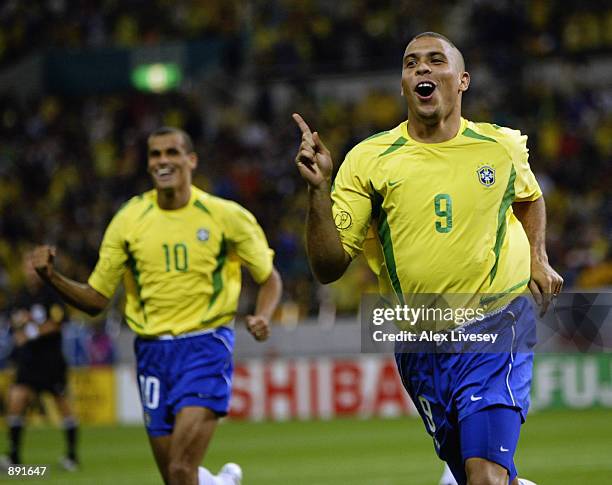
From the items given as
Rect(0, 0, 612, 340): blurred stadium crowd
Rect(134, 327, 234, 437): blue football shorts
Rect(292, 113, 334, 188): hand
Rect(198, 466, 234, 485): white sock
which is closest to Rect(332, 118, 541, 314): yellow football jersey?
Rect(292, 113, 334, 188): hand

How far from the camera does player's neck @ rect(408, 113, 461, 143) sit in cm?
662

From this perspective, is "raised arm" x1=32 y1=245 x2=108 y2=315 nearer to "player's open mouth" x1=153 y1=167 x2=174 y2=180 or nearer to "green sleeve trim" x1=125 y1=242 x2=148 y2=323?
"green sleeve trim" x1=125 y1=242 x2=148 y2=323

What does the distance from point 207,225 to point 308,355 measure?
13.2 meters

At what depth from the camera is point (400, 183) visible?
651 cm

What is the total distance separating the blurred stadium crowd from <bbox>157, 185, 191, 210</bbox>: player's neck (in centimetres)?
1324

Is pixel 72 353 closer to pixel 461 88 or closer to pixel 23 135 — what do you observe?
pixel 23 135

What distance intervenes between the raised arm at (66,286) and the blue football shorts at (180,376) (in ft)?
1.31

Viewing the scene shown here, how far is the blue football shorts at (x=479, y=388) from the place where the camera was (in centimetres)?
627

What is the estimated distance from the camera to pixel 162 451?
8.83 metres

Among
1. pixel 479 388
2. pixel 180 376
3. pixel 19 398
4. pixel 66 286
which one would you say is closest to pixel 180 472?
pixel 180 376

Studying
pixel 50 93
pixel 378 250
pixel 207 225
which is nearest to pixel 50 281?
pixel 207 225

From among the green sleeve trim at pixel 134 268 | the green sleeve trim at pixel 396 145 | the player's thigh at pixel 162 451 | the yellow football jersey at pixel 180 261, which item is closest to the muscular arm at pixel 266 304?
the yellow football jersey at pixel 180 261

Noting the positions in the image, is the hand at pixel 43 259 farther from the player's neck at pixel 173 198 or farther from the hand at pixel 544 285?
the hand at pixel 544 285

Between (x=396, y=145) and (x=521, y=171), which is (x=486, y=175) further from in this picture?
(x=396, y=145)
